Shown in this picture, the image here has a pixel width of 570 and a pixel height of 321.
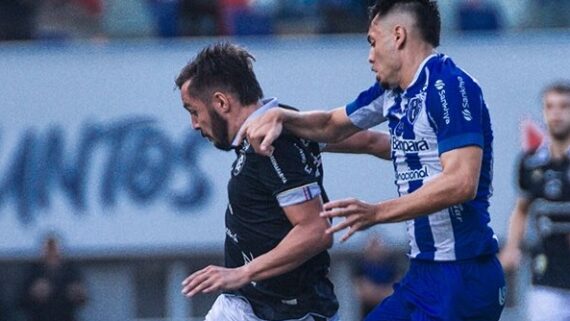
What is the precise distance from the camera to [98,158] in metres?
17.8

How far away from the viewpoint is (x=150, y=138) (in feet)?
58.2

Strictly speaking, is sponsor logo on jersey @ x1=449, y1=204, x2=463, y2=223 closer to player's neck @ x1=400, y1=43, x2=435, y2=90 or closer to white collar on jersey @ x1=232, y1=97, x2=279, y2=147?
player's neck @ x1=400, y1=43, x2=435, y2=90

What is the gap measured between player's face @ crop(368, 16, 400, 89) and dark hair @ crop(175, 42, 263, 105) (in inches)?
25.3

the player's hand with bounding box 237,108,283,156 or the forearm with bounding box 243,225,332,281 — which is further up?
the player's hand with bounding box 237,108,283,156

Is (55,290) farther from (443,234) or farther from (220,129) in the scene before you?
(443,234)

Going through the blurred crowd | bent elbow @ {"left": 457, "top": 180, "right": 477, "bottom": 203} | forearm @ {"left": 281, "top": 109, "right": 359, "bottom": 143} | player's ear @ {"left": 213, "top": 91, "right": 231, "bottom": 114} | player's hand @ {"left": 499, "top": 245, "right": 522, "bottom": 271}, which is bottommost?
player's hand @ {"left": 499, "top": 245, "right": 522, "bottom": 271}

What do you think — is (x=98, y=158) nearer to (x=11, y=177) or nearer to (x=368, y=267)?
(x=11, y=177)

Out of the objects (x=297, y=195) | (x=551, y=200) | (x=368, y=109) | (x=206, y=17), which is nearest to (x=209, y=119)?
(x=297, y=195)

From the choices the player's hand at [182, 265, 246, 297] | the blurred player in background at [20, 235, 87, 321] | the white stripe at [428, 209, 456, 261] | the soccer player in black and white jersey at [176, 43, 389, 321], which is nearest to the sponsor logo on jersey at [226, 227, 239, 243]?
the soccer player in black and white jersey at [176, 43, 389, 321]

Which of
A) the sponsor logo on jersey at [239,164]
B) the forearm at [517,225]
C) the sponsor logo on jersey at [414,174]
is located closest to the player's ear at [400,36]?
the sponsor logo on jersey at [414,174]

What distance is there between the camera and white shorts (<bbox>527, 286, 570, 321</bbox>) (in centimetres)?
1007

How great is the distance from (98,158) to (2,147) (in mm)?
1058

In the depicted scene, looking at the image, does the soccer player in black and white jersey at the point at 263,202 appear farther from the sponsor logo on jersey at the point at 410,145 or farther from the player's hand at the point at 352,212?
the player's hand at the point at 352,212

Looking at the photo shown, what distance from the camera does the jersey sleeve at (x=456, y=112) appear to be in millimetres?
6262
